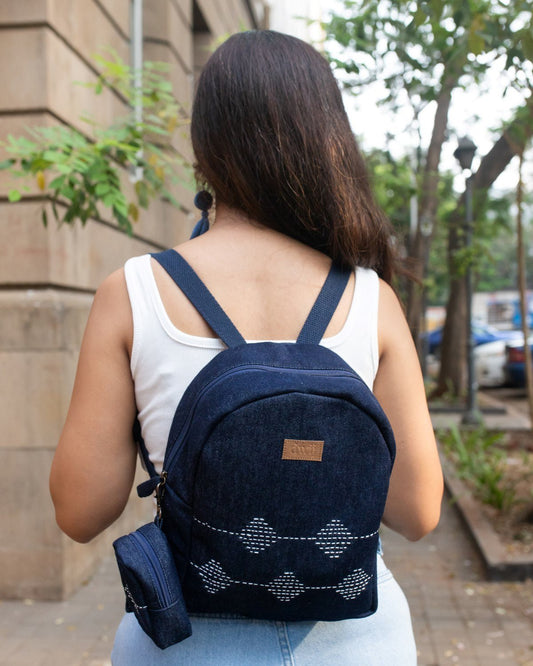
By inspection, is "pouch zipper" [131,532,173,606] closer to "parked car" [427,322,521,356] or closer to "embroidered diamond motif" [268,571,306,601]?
"embroidered diamond motif" [268,571,306,601]

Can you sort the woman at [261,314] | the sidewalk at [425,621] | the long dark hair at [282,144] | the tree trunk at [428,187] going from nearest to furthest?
1. the woman at [261,314]
2. the long dark hair at [282,144]
3. the sidewalk at [425,621]
4. the tree trunk at [428,187]

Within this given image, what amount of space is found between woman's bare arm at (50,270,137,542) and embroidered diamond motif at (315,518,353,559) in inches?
15.0

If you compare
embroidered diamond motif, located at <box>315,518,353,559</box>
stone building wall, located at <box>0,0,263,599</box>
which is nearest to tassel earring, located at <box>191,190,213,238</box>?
embroidered diamond motif, located at <box>315,518,353,559</box>

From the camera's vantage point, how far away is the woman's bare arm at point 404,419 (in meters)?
1.39

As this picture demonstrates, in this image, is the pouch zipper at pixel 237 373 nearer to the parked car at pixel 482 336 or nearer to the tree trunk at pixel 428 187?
the tree trunk at pixel 428 187

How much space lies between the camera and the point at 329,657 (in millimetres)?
1278

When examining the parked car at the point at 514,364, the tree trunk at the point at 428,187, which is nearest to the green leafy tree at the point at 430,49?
the tree trunk at the point at 428,187

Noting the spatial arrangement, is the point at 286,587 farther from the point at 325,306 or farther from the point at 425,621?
the point at 425,621

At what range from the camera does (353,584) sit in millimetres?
1224

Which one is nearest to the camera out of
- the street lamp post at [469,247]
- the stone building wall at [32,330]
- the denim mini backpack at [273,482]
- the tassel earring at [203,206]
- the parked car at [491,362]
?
the denim mini backpack at [273,482]

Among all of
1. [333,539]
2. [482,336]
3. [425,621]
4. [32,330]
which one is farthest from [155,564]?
[482,336]

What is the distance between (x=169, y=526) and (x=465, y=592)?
463cm

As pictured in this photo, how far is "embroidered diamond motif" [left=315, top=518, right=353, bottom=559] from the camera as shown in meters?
1.17

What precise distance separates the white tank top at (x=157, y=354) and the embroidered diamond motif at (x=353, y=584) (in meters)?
0.37
